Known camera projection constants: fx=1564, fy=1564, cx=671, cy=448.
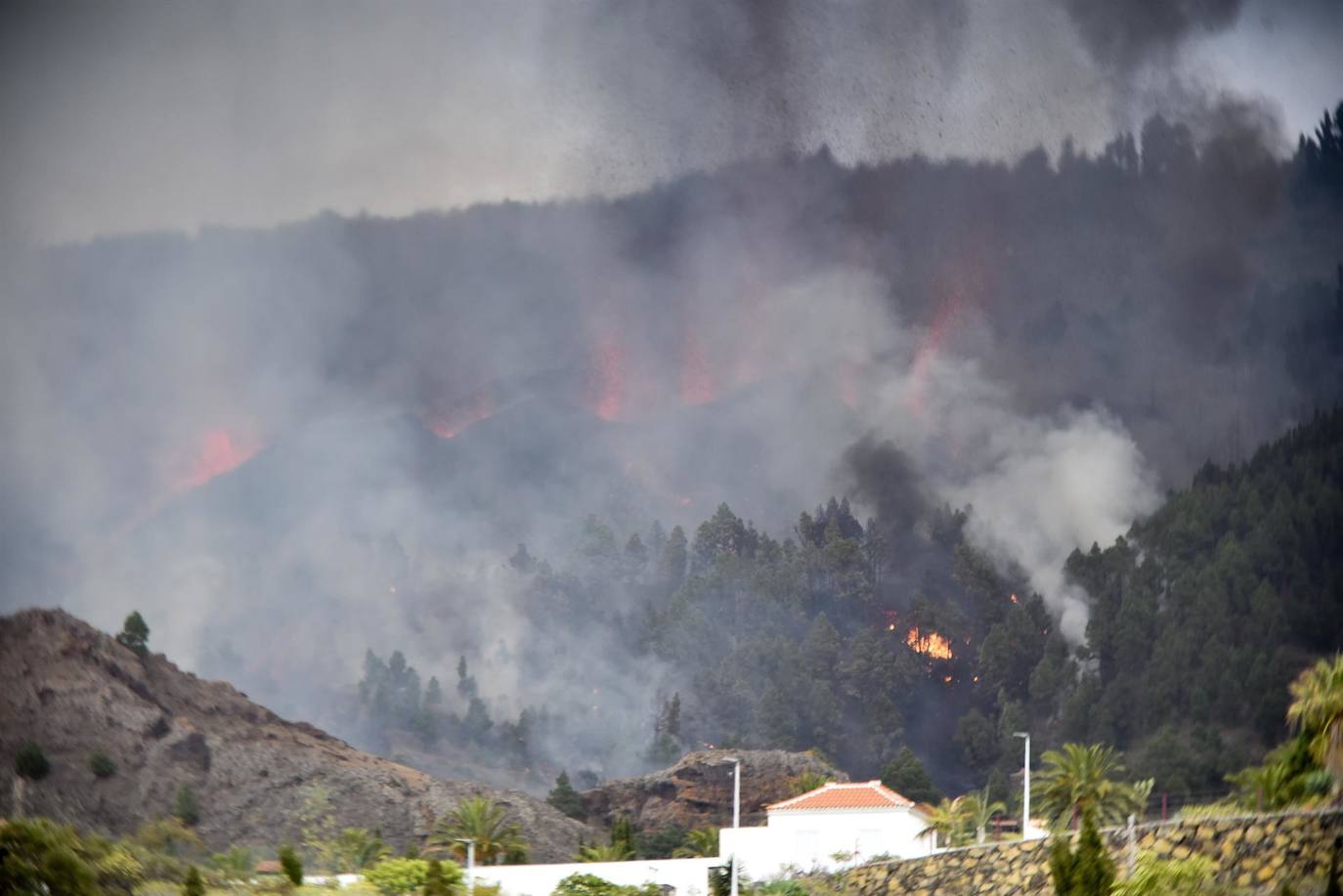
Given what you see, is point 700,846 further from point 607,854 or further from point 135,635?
point 135,635

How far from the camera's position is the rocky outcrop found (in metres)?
128

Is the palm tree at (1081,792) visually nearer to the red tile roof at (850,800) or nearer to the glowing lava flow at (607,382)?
the red tile roof at (850,800)

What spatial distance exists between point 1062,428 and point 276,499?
79.8 m

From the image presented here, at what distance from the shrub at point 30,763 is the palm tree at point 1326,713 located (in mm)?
91595

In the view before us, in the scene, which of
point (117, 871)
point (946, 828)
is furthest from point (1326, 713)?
point (117, 871)

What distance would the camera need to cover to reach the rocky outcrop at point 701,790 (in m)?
128

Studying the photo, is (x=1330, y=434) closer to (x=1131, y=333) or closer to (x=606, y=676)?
(x=1131, y=333)

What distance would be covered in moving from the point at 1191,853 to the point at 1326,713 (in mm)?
8869

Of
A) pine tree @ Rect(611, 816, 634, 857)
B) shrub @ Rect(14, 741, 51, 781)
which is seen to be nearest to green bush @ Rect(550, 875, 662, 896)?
pine tree @ Rect(611, 816, 634, 857)

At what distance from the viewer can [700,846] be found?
10069cm

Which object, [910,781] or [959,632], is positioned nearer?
[910,781]

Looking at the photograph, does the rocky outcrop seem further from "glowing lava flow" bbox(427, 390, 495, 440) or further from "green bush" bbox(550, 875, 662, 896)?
"green bush" bbox(550, 875, 662, 896)

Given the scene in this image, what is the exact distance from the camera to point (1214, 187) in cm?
15362

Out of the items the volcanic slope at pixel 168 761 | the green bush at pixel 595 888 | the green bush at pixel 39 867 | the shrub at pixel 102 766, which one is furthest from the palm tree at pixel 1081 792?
the shrub at pixel 102 766
